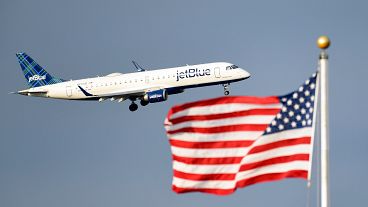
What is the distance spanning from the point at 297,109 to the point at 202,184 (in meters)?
3.40

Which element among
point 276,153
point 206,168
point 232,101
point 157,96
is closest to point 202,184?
point 206,168

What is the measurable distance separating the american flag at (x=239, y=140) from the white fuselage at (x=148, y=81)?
72289 mm

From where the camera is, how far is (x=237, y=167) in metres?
28.2

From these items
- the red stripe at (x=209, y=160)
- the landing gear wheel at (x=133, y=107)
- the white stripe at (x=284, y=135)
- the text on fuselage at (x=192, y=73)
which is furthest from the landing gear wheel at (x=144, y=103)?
the white stripe at (x=284, y=135)

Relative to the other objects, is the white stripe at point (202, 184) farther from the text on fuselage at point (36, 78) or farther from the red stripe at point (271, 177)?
the text on fuselage at point (36, 78)

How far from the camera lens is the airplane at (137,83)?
101m

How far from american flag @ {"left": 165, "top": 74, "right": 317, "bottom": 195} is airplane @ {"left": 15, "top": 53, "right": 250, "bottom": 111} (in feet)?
237

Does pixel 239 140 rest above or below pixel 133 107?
above

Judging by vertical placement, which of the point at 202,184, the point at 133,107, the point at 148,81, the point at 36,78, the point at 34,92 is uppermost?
the point at 36,78

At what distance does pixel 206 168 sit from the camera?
28344 mm

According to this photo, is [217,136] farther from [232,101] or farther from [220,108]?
[232,101]

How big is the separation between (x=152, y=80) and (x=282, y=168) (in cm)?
7701

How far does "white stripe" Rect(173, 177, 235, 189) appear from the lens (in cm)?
2811

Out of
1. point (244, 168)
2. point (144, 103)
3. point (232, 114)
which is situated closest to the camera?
point (244, 168)
